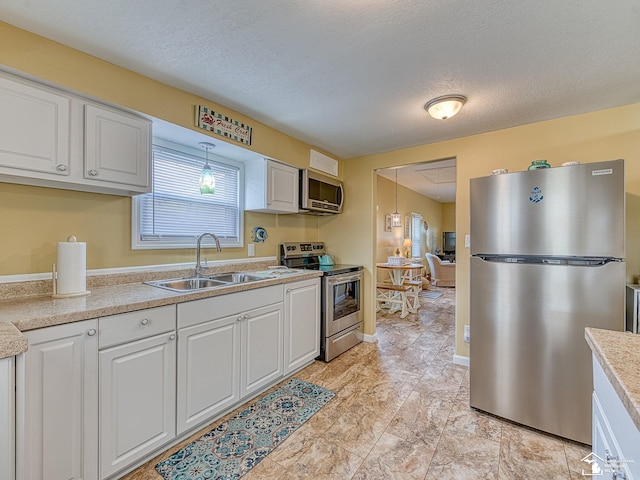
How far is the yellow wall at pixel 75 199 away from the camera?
4.92ft

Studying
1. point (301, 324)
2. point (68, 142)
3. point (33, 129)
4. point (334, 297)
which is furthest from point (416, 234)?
point (33, 129)

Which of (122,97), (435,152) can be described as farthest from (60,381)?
(435,152)

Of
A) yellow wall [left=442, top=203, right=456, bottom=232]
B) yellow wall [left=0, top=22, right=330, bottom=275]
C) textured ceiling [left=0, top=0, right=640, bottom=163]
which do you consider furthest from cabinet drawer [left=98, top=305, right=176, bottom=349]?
yellow wall [left=442, top=203, right=456, bottom=232]

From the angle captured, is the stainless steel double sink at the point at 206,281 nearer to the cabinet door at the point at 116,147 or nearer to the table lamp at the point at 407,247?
the cabinet door at the point at 116,147

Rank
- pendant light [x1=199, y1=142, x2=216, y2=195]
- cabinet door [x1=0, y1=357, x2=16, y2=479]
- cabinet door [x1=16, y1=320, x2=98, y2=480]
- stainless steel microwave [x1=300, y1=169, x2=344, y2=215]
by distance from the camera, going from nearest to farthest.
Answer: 1. cabinet door [x1=0, y1=357, x2=16, y2=479]
2. cabinet door [x1=16, y1=320, x2=98, y2=480]
3. pendant light [x1=199, y1=142, x2=216, y2=195]
4. stainless steel microwave [x1=300, y1=169, x2=344, y2=215]

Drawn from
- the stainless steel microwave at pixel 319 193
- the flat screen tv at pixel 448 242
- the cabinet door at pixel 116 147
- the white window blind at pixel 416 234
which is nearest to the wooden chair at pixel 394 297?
the stainless steel microwave at pixel 319 193

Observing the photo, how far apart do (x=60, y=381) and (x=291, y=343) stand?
5.37ft

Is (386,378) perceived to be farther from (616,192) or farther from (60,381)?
(60,381)

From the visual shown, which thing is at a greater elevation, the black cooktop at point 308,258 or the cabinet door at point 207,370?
the black cooktop at point 308,258

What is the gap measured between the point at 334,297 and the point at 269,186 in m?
1.36

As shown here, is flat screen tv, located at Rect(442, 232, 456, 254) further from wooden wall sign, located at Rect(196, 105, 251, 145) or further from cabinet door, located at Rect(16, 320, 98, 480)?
cabinet door, located at Rect(16, 320, 98, 480)

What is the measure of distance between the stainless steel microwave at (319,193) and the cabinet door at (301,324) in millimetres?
891

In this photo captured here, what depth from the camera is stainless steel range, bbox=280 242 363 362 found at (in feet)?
9.80

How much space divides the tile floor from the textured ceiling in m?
2.38
